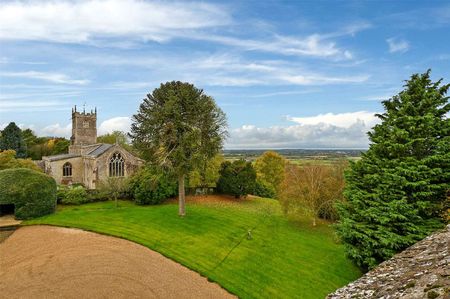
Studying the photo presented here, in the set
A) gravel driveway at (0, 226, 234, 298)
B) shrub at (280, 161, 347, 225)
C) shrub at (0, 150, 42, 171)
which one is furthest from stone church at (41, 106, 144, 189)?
shrub at (280, 161, 347, 225)

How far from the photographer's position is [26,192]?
2670cm

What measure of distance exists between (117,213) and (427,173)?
2459cm

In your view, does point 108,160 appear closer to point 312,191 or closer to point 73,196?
point 73,196

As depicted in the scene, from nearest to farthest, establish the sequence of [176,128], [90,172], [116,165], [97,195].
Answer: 1. [176,128]
2. [97,195]
3. [116,165]
4. [90,172]

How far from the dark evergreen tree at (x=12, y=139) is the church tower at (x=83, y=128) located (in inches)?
579

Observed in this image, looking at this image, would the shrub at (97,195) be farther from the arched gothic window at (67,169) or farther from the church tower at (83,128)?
the church tower at (83,128)

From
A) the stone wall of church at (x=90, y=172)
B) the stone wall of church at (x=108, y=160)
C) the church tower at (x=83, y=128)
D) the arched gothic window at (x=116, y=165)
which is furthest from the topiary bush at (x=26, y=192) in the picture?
the church tower at (x=83, y=128)

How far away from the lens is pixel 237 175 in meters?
39.7

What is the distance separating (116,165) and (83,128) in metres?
18.5

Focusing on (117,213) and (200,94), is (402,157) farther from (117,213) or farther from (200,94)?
(117,213)

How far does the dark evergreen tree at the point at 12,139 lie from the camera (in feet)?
202

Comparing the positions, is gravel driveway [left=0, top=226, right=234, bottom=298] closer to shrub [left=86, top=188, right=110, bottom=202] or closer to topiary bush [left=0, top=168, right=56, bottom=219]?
topiary bush [left=0, top=168, right=56, bottom=219]

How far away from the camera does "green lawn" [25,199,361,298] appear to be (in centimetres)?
1716

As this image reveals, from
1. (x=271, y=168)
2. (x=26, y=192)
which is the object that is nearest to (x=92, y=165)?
(x=26, y=192)
